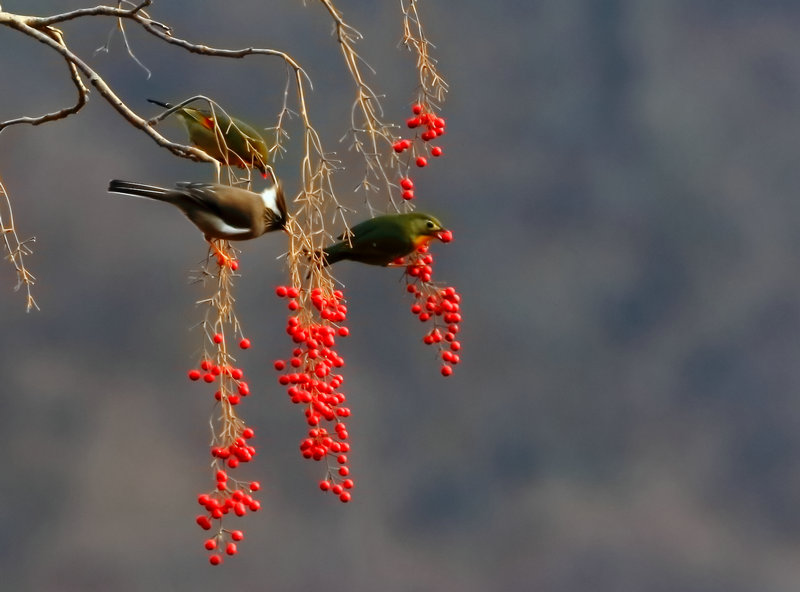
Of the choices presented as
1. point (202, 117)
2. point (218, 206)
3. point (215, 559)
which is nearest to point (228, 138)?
point (202, 117)

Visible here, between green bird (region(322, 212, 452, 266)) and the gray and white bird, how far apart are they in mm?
132

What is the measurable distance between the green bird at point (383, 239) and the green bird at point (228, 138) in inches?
7.0

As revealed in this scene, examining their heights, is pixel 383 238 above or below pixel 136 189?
above

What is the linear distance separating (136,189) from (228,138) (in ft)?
0.87

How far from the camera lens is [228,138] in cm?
198

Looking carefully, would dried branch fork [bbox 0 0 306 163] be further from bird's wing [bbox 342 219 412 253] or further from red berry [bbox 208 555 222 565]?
red berry [bbox 208 555 222 565]

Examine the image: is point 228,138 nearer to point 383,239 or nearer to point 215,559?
point 383,239

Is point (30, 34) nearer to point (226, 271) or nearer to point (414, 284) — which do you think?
point (226, 271)

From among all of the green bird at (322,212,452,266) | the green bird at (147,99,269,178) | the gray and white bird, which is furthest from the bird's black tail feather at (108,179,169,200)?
the green bird at (322,212,452,266)

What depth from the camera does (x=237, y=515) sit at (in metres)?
1.77

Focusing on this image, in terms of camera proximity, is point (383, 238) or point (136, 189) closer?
point (136, 189)

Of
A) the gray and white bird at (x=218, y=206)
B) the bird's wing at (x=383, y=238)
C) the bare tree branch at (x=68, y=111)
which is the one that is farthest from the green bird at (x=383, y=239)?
the bare tree branch at (x=68, y=111)

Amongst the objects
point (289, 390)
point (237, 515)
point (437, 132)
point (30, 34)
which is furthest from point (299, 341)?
point (30, 34)

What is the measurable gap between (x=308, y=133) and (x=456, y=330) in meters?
0.42
